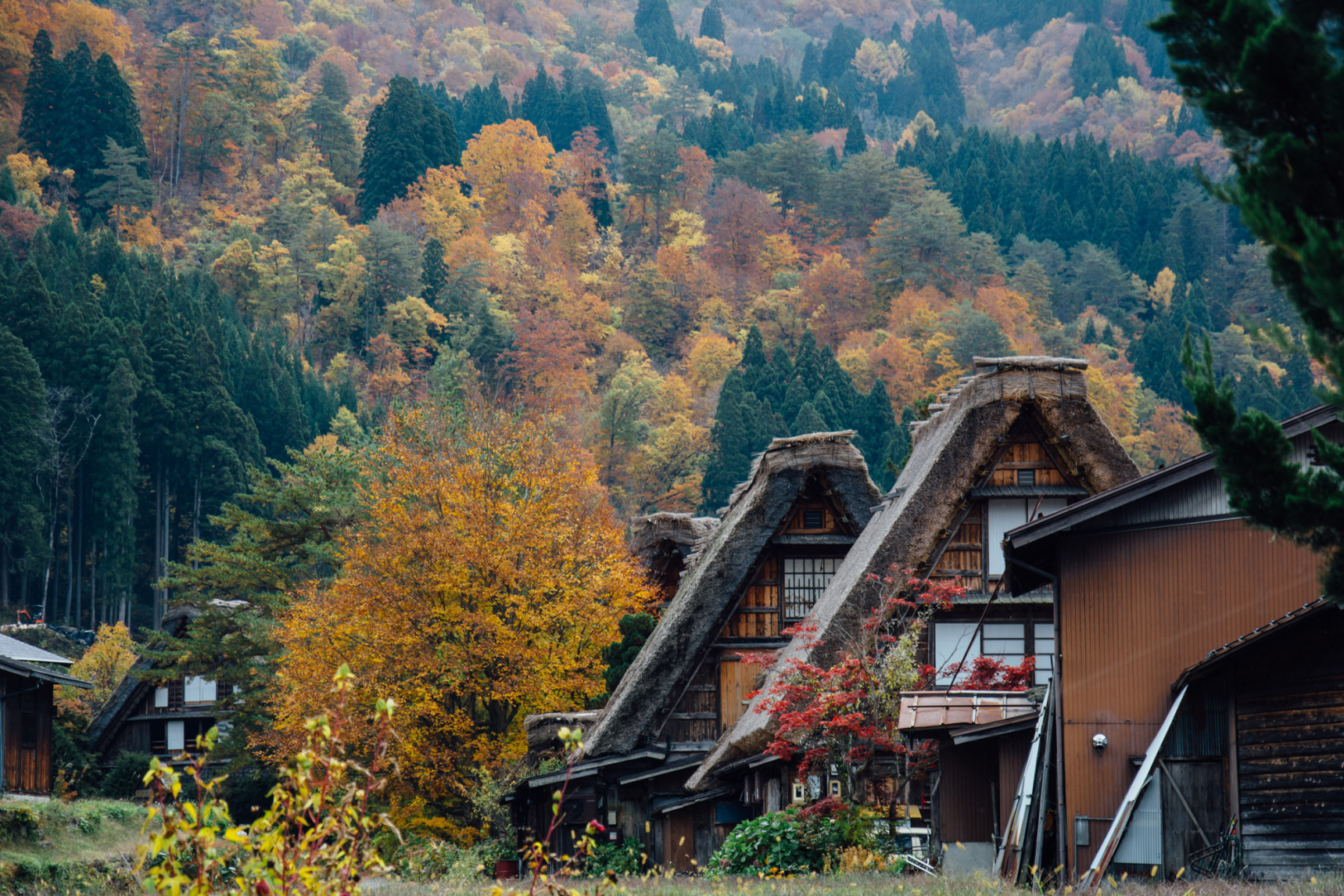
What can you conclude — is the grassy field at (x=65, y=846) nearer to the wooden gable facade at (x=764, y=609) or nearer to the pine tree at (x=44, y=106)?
the wooden gable facade at (x=764, y=609)

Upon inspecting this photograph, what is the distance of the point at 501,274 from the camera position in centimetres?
9931

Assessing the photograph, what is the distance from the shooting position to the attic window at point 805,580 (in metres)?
25.8

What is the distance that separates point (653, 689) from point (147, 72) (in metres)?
106

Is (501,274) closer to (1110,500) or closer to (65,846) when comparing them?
(65,846)

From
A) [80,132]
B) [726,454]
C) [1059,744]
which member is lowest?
[1059,744]

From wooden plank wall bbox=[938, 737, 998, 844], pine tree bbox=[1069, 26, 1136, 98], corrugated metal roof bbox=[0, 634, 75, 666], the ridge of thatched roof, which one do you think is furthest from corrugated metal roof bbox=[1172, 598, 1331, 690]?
pine tree bbox=[1069, 26, 1136, 98]

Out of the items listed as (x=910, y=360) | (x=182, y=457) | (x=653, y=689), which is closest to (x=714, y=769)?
(x=653, y=689)

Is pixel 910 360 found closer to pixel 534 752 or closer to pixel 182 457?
pixel 182 457

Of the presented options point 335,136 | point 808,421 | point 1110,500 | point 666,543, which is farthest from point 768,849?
point 335,136

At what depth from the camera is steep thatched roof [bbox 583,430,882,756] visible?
24.7 m

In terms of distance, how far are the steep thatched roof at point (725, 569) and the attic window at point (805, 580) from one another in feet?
2.91

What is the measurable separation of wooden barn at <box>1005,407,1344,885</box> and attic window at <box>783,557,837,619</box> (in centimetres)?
873

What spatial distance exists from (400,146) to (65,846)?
9352 centimetres

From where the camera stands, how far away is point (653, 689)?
980 inches
